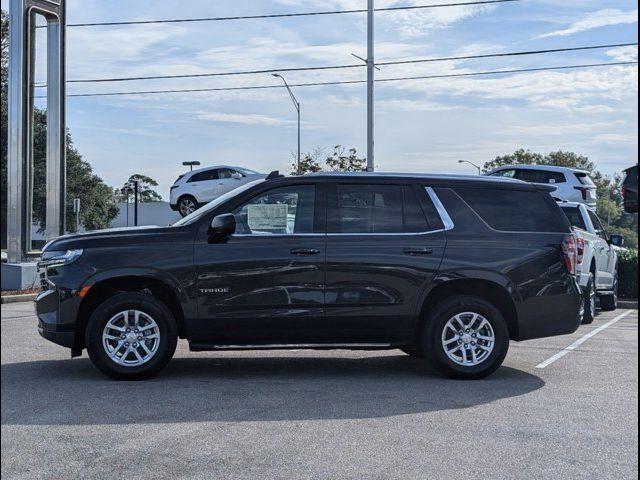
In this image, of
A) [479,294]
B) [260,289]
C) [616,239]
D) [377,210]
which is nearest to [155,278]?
[260,289]

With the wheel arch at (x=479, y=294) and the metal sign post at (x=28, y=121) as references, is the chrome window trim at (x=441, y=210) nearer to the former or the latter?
the wheel arch at (x=479, y=294)

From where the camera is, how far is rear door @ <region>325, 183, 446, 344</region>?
7.21m

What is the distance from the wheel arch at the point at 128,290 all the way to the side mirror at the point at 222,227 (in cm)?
59

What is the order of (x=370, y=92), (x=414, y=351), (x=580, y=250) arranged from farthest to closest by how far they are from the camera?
(x=370, y=92), (x=580, y=250), (x=414, y=351)

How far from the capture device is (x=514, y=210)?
303 inches

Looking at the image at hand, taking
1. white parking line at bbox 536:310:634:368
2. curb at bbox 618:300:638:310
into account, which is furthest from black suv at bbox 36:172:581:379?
curb at bbox 618:300:638:310

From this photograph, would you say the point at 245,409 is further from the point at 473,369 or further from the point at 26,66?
the point at 26,66

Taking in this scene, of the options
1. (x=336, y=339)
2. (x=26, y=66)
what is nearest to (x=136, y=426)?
(x=336, y=339)

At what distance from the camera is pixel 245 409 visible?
20.0 ft

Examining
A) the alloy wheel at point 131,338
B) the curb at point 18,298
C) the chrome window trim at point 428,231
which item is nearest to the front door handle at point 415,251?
the chrome window trim at point 428,231

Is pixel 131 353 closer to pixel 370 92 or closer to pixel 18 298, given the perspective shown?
pixel 18 298

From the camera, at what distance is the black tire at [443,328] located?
288 inches

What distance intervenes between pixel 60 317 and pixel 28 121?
10888 mm

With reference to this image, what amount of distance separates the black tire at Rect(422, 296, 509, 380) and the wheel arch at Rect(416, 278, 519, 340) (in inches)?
3.3
